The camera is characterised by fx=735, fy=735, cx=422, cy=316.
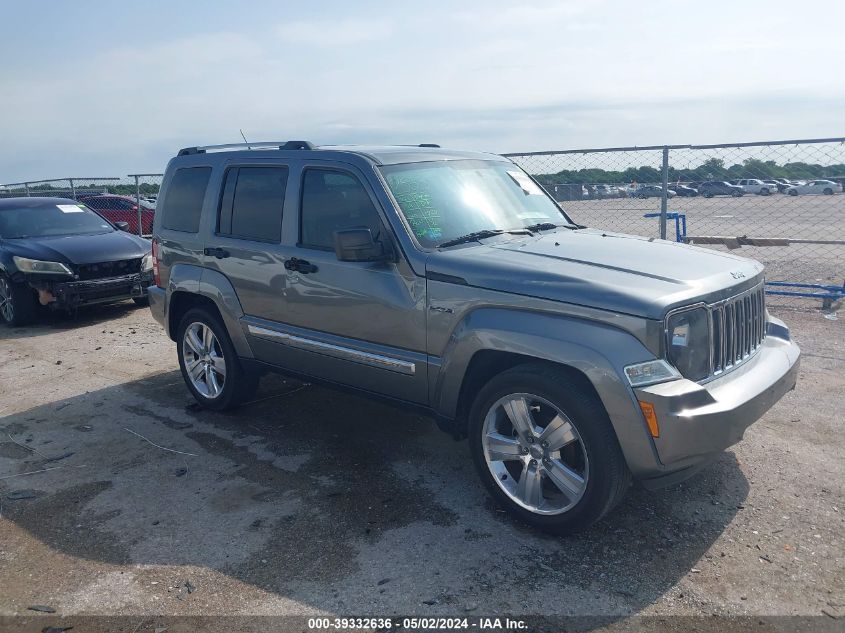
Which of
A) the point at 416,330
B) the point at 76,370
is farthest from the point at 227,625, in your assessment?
the point at 76,370

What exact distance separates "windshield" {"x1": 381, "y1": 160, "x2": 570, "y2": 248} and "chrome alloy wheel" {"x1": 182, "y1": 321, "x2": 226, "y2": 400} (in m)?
2.22

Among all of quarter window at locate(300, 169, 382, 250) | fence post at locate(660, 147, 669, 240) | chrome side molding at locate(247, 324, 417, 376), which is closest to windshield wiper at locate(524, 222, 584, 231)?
quarter window at locate(300, 169, 382, 250)

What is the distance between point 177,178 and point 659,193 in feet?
21.7

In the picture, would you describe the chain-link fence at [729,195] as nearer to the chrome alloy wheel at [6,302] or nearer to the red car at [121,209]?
the chrome alloy wheel at [6,302]

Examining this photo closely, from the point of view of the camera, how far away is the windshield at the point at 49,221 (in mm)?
10328

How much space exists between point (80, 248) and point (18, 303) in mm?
1045

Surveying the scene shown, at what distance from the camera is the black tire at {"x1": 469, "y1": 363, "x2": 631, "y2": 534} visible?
142 inches

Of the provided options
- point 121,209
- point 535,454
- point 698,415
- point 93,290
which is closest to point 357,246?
point 535,454

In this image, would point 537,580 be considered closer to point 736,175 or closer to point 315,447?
point 315,447

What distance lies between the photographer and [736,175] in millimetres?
9508

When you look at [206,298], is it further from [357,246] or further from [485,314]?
[485,314]

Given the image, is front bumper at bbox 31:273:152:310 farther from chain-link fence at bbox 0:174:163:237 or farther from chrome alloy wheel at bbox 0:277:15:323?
chain-link fence at bbox 0:174:163:237

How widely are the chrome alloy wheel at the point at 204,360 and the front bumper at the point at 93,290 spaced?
3.74m

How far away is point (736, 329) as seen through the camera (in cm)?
400
